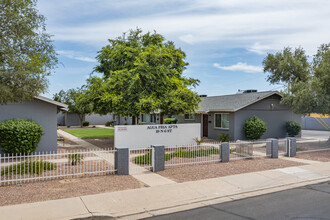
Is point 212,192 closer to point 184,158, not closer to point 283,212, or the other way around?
point 283,212

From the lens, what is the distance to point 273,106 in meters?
23.9

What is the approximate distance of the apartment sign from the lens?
16359mm

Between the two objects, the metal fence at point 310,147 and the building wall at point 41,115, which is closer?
the building wall at point 41,115

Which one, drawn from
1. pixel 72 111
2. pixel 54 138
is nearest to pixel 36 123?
pixel 54 138

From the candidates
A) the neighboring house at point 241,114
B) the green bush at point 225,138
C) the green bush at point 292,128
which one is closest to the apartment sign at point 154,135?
the green bush at point 225,138

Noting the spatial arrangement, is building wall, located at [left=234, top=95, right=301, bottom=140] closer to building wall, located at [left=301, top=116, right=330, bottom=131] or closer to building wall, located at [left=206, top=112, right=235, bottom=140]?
building wall, located at [left=206, top=112, right=235, bottom=140]

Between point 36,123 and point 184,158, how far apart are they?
7.83 m

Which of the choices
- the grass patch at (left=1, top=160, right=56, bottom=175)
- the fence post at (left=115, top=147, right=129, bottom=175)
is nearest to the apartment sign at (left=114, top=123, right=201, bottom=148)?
the fence post at (left=115, top=147, right=129, bottom=175)

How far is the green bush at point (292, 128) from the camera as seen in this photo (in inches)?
953

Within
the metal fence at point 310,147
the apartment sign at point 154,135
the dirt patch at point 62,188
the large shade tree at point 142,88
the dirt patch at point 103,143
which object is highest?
the large shade tree at point 142,88

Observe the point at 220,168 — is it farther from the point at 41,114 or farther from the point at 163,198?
the point at 41,114

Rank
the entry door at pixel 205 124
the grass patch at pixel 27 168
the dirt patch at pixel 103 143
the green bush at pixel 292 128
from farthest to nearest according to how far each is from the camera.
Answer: the entry door at pixel 205 124 → the green bush at pixel 292 128 → the dirt patch at pixel 103 143 → the grass patch at pixel 27 168

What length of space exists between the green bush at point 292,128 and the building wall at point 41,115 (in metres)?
19.1

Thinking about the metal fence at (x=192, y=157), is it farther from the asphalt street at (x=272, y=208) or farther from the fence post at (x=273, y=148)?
the asphalt street at (x=272, y=208)
